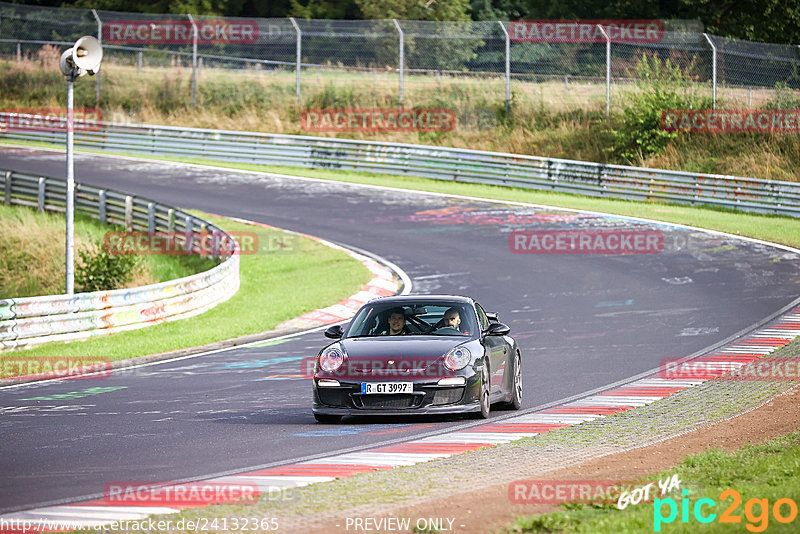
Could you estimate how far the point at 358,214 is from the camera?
32.1 m

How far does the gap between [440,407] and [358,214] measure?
21.4 m

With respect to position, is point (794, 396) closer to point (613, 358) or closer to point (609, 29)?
point (613, 358)

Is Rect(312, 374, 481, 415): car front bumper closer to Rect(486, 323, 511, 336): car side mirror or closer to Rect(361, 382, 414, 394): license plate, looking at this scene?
Rect(361, 382, 414, 394): license plate

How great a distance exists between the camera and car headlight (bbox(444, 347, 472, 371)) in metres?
A: 10.9

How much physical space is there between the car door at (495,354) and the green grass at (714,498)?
123 inches

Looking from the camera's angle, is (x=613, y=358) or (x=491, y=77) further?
(x=491, y=77)

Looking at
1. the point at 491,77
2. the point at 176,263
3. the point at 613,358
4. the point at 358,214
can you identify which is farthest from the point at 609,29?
the point at 613,358

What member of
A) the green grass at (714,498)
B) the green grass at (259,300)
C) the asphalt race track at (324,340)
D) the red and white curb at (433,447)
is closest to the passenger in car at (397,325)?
the asphalt race track at (324,340)

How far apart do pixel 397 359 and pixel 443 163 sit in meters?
27.9

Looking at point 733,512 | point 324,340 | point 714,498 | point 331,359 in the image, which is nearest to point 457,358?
point 331,359

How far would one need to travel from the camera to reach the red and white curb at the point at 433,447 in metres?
7.18

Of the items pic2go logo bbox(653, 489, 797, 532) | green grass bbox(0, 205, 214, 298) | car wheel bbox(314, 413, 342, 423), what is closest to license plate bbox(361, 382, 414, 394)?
car wheel bbox(314, 413, 342, 423)

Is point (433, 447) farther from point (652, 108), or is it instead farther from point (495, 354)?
point (652, 108)

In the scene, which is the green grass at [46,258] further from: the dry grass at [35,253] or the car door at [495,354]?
the car door at [495,354]
